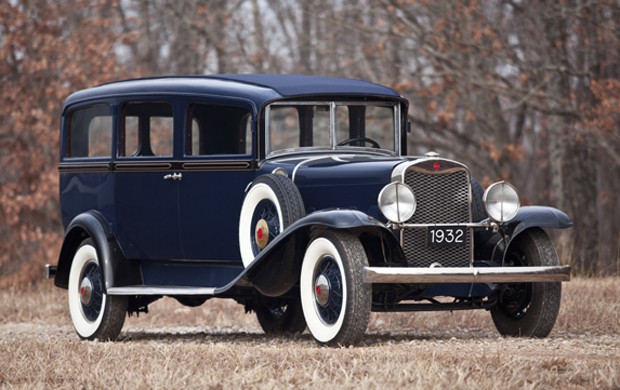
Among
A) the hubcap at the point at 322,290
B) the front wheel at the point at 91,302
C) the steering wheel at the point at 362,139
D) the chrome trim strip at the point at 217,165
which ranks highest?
the steering wheel at the point at 362,139

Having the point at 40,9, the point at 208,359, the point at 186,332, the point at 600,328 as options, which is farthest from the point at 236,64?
the point at 208,359

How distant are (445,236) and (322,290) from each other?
1.02 metres

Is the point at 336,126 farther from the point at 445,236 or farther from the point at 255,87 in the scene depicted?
the point at 445,236

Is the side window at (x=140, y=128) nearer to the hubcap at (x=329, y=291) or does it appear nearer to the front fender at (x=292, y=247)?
the front fender at (x=292, y=247)

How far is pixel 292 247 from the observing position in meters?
8.88

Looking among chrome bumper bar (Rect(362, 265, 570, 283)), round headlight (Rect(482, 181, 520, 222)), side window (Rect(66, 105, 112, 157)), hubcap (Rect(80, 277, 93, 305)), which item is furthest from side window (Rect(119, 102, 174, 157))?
chrome bumper bar (Rect(362, 265, 570, 283))

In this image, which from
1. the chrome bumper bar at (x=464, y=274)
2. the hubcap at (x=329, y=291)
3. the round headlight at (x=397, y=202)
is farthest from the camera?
the round headlight at (x=397, y=202)

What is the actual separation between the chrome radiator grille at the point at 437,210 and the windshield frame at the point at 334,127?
1.19m

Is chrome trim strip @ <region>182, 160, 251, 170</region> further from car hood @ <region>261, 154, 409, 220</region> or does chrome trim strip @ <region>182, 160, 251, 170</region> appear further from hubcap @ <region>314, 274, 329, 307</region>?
hubcap @ <region>314, 274, 329, 307</region>

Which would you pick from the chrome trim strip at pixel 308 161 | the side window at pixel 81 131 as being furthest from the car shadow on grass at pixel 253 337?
the side window at pixel 81 131

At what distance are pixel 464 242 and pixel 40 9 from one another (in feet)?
52.6

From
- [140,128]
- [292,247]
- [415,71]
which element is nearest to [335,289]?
[292,247]

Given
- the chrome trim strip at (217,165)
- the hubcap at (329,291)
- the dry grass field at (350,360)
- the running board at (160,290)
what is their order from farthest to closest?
the chrome trim strip at (217,165)
the running board at (160,290)
the hubcap at (329,291)
the dry grass field at (350,360)

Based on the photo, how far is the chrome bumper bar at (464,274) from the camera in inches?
317
